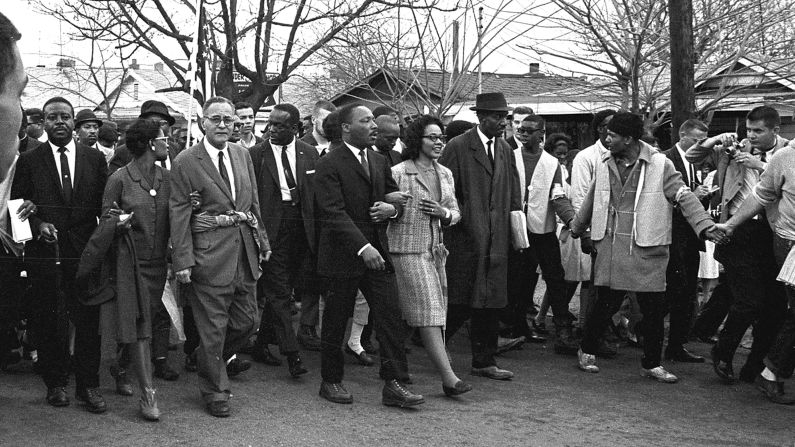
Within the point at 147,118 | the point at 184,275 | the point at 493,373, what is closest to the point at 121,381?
the point at 184,275

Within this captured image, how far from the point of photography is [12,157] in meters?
2.28

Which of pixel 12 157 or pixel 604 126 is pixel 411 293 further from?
pixel 12 157

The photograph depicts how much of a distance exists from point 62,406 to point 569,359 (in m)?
4.32

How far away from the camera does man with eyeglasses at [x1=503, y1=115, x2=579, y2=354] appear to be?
977 cm

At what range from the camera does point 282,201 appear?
29.5 ft

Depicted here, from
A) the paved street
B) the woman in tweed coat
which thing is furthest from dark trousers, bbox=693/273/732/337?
the woman in tweed coat

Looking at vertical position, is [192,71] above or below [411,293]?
above

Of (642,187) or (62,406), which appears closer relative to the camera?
(62,406)

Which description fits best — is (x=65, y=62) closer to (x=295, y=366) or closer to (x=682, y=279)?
(x=295, y=366)

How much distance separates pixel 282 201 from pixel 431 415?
254 centimetres

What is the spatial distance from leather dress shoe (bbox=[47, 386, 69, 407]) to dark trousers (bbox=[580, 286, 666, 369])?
160 inches

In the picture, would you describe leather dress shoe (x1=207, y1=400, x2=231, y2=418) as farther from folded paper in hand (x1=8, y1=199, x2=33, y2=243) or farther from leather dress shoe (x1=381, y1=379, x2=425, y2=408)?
folded paper in hand (x1=8, y1=199, x2=33, y2=243)

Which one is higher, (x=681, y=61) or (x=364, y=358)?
(x=681, y=61)

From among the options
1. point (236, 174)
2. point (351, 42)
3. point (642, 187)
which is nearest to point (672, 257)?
point (642, 187)
